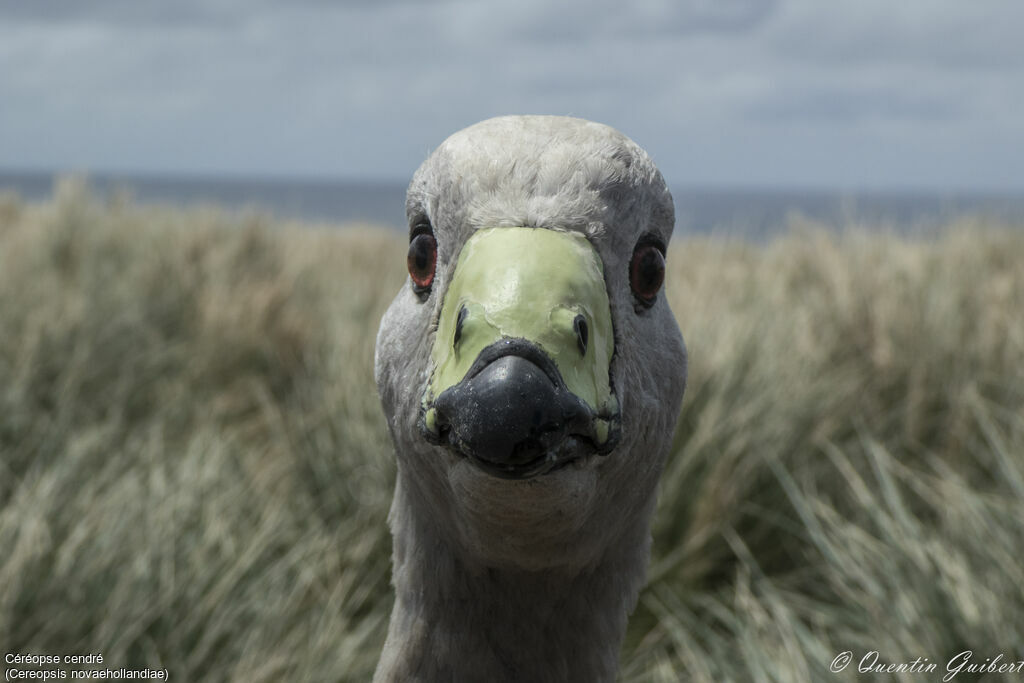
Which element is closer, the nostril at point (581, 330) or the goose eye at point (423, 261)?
the nostril at point (581, 330)

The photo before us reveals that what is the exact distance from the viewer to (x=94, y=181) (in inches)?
320

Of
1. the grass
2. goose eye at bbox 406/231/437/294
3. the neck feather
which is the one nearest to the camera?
goose eye at bbox 406/231/437/294

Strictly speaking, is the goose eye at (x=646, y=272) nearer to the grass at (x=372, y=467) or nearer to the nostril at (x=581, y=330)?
the nostril at (x=581, y=330)

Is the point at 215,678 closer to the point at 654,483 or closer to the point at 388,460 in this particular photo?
the point at 388,460

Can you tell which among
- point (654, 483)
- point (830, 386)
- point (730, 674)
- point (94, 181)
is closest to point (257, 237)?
point (94, 181)

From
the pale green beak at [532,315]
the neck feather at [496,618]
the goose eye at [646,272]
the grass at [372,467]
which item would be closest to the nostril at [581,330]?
the pale green beak at [532,315]

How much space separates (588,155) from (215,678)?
2.15m

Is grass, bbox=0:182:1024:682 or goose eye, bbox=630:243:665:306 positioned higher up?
goose eye, bbox=630:243:665:306

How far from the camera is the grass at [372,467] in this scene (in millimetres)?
2840

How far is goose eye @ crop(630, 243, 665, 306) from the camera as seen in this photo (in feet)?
5.22

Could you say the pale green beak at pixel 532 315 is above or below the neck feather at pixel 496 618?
above

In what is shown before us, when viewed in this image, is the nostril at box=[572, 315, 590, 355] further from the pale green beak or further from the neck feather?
the neck feather

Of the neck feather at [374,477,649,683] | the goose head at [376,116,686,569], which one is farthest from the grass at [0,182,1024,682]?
the goose head at [376,116,686,569]

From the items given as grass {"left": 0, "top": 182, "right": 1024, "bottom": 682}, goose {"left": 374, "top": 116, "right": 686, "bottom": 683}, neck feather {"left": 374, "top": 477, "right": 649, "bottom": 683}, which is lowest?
grass {"left": 0, "top": 182, "right": 1024, "bottom": 682}
